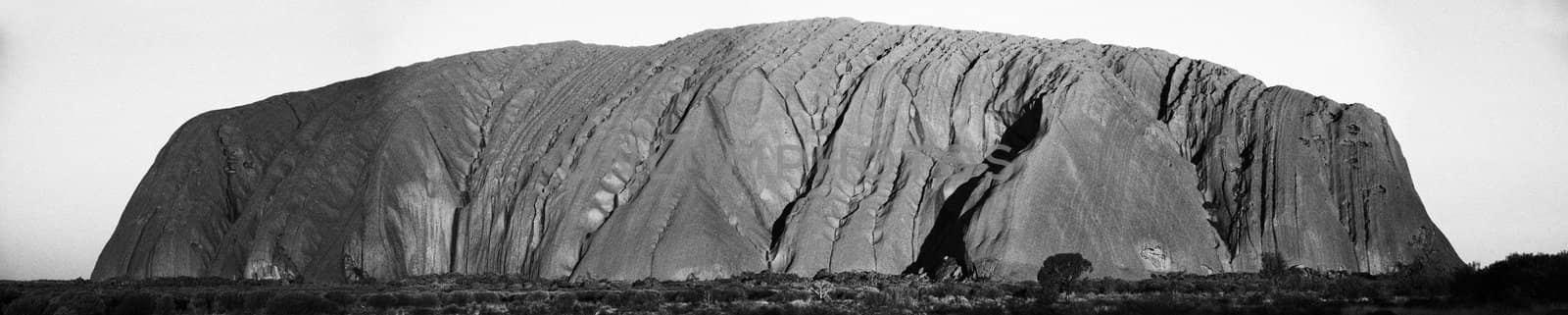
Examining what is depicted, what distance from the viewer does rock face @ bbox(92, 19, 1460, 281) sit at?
67.4m

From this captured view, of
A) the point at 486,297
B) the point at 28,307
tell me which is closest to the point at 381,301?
the point at 486,297

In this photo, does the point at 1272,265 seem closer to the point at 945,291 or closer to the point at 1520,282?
the point at 945,291

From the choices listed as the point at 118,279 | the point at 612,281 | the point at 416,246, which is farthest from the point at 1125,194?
the point at 118,279

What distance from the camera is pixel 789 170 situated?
78.4 metres

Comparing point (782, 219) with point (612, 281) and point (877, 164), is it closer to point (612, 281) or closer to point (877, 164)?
point (877, 164)

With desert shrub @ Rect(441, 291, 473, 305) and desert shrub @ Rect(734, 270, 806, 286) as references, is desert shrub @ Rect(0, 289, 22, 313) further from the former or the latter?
desert shrub @ Rect(734, 270, 806, 286)

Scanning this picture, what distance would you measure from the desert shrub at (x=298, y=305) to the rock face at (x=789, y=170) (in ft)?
84.1

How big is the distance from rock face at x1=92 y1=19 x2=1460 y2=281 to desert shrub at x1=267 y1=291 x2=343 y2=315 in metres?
25.6

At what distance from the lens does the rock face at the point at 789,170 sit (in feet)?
221

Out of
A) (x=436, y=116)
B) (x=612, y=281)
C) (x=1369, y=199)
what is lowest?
(x=612, y=281)

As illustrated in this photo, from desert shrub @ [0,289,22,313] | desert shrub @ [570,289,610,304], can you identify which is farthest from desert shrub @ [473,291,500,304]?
desert shrub @ [0,289,22,313]

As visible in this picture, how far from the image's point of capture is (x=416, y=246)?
3105 inches

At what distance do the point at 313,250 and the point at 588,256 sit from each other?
63.7 ft

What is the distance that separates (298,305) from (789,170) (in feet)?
133
